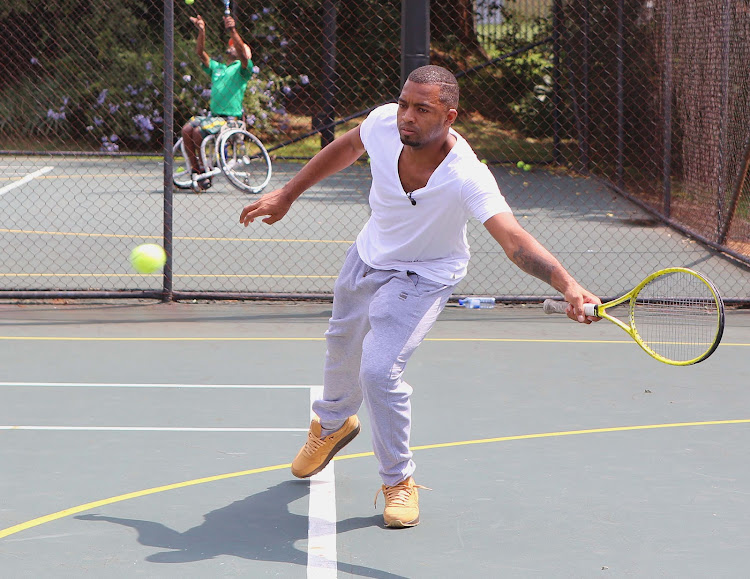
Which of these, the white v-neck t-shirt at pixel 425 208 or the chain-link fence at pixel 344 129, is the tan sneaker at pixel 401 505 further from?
the chain-link fence at pixel 344 129

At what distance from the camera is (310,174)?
14.6 ft

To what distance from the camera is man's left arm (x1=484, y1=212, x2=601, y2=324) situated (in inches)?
135

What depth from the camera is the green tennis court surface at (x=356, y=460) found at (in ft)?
12.5

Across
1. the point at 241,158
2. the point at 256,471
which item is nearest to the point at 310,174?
the point at 256,471

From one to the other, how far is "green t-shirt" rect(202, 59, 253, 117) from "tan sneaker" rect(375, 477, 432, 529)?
10246 mm

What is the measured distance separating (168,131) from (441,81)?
469 cm

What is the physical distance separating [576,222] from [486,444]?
771 cm

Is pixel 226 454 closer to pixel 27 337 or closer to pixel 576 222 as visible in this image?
pixel 27 337

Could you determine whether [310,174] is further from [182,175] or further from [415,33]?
[182,175]

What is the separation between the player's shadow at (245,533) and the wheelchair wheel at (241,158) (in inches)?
Result: 369

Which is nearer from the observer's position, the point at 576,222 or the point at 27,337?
the point at 27,337

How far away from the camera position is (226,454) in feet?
16.0

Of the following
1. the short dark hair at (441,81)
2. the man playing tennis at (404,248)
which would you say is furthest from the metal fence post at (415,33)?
the short dark hair at (441,81)

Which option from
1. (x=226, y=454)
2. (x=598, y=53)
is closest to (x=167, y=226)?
(x=226, y=454)
